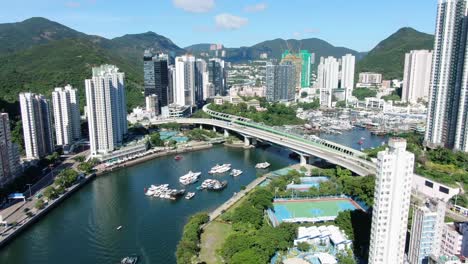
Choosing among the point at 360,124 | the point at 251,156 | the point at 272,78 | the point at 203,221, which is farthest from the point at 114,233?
the point at 272,78

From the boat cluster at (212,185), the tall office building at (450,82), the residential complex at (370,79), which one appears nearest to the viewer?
the boat cluster at (212,185)

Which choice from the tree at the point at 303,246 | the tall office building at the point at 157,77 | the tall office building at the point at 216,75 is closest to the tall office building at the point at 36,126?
the tall office building at the point at 157,77

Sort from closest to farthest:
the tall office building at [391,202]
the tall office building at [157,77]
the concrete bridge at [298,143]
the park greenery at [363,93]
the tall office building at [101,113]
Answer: the tall office building at [391,202] < the concrete bridge at [298,143] < the tall office building at [101,113] < the tall office building at [157,77] < the park greenery at [363,93]

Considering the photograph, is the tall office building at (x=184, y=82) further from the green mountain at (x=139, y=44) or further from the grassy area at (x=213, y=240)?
the green mountain at (x=139, y=44)

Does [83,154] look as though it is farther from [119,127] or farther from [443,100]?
[443,100]

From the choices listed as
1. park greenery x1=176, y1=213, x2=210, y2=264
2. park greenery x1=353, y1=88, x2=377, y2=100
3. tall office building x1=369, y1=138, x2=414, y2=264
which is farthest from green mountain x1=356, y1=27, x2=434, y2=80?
tall office building x1=369, y1=138, x2=414, y2=264

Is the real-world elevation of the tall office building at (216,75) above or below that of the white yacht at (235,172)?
above

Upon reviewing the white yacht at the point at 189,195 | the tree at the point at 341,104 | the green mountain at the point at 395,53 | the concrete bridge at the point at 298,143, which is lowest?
the white yacht at the point at 189,195
